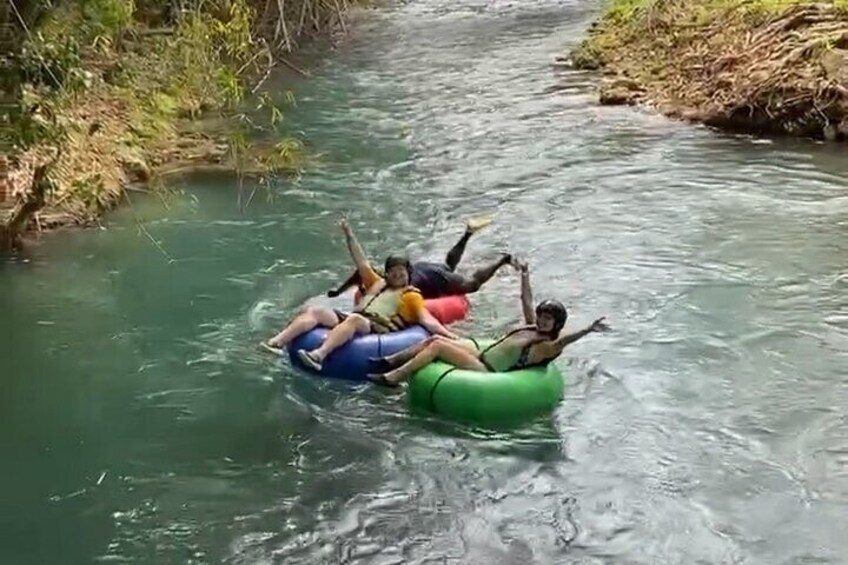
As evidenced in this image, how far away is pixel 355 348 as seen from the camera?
8062 mm

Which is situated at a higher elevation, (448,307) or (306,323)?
(306,323)

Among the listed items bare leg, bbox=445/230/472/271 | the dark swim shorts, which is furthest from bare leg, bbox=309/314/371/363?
bare leg, bbox=445/230/472/271

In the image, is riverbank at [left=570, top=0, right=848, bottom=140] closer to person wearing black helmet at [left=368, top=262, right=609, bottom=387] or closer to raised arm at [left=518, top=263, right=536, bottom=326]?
raised arm at [left=518, top=263, right=536, bottom=326]

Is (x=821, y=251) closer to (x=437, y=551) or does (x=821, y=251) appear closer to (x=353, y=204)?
(x=353, y=204)

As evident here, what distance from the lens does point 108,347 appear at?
29.6 feet

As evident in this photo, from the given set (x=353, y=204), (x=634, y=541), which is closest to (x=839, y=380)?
(x=634, y=541)

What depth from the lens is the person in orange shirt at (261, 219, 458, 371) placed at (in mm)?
8117

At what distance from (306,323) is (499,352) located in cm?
134

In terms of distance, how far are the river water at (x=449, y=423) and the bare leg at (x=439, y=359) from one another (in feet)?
0.64

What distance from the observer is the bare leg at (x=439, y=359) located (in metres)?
7.81

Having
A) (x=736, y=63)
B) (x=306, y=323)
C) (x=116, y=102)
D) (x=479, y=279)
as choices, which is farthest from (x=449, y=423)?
(x=736, y=63)

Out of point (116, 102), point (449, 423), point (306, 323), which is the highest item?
point (116, 102)

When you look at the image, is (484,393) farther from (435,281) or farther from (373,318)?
(435,281)

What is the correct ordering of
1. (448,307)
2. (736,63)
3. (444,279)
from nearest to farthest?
(448,307), (444,279), (736,63)
